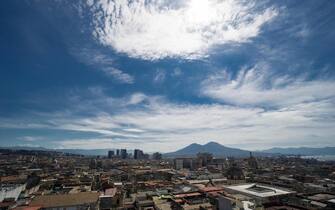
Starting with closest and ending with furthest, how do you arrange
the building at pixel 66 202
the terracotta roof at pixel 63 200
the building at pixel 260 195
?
the building at pixel 66 202 → the terracotta roof at pixel 63 200 → the building at pixel 260 195

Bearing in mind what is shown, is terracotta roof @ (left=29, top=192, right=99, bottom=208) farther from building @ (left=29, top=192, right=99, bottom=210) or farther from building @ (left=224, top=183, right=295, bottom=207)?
building @ (left=224, top=183, right=295, bottom=207)

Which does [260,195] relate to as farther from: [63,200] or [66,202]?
[63,200]

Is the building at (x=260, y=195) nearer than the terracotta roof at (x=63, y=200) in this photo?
No

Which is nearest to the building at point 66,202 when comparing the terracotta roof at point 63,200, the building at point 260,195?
the terracotta roof at point 63,200

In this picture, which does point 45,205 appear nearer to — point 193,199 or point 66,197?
point 66,197

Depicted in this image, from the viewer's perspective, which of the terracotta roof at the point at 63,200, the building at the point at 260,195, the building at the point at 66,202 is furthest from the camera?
the building at the point at 260,195

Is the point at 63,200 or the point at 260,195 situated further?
the point at 260,195

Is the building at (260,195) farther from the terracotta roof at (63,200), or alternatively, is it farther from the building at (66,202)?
the terracotta roof at (63,200)

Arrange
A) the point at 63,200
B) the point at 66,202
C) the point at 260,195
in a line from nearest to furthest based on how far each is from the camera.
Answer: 1. the point at 66,202
2. the point at 63,200
3. the point at 260,195

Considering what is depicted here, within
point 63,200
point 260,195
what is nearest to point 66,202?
point 63,200

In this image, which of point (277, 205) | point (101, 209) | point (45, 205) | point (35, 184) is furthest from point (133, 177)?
point (277, 205)
